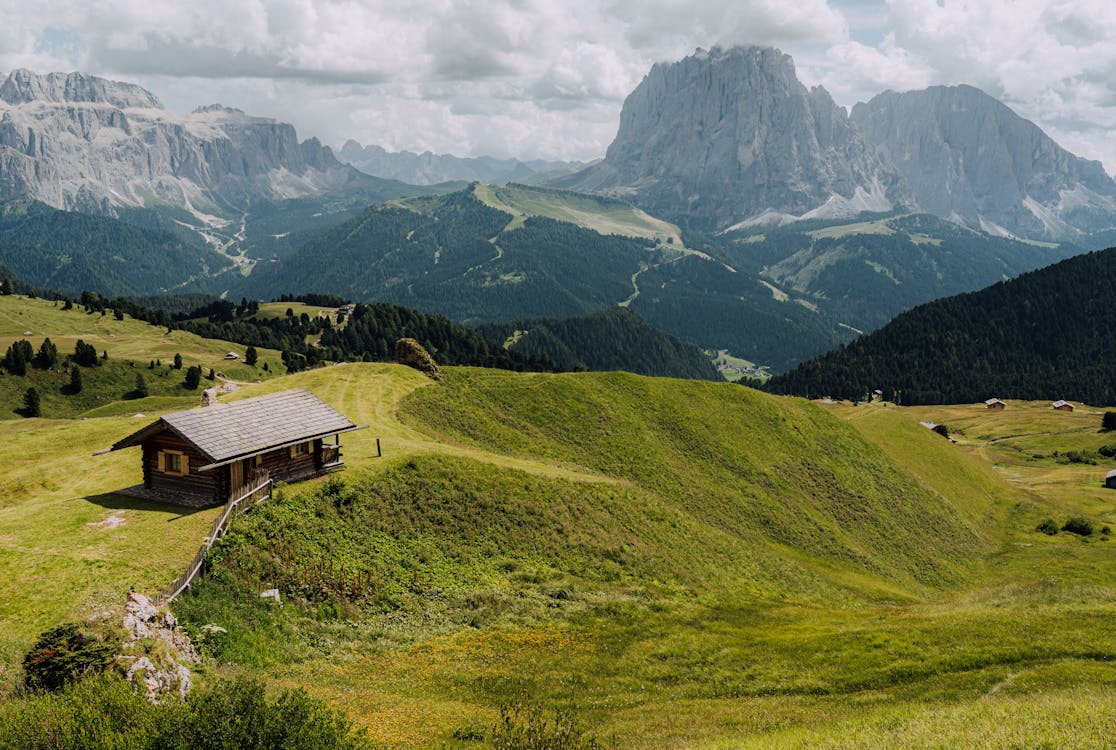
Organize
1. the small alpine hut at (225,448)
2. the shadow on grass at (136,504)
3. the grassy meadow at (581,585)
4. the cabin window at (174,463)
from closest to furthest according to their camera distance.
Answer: the grassy meadow at (581,585)
the shadow on grass at (136,504)
the small alpine hut at (225,448)
the cabin window at (174,463)

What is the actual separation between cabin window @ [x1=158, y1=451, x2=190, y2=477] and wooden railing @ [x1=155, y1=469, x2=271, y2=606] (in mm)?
3689

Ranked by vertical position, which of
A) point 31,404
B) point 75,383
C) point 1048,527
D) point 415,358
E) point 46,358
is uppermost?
point 46,358

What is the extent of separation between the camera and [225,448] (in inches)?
1741

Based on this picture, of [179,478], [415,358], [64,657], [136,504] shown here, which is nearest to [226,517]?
[179,478]

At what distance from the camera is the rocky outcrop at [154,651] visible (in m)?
26.1

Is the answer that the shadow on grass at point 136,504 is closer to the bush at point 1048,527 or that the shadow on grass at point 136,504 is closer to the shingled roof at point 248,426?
the shingled roof at point 248,426

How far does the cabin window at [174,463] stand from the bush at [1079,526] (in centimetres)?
10943

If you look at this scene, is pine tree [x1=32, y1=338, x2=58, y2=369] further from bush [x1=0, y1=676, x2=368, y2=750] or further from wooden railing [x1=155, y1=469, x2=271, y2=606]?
bush [x1=0, y1=676, x2=368, y2=750]

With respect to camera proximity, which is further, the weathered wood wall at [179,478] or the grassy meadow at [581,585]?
the weathered wood wall at [179,478]

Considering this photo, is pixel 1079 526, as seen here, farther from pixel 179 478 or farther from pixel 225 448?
pixel 179 478

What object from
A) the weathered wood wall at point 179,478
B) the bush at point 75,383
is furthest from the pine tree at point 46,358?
the weathered wood wall at point 179,478

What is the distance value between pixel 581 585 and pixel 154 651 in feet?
86.7

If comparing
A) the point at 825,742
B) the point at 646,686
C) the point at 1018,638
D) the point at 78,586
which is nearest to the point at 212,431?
the point at 78,586

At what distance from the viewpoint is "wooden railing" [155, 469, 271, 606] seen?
33.8 metres
